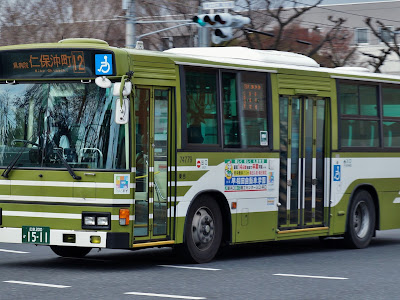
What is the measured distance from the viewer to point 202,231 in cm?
1339

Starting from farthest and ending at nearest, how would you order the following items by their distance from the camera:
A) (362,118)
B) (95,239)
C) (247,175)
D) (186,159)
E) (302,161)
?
(362,118) → (302,161) → (247,175) → (186,159) → (95,239)

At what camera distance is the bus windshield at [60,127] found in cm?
1207

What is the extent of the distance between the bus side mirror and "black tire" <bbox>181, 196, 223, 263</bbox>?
6.32 feet

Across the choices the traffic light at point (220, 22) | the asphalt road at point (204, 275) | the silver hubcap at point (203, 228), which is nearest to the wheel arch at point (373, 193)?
the asphalt road at point (204, 275)

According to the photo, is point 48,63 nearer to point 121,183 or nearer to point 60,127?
point 60,127

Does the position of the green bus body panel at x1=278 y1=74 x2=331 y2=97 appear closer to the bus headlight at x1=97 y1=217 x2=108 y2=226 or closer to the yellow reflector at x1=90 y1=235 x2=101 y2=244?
the bus headlight at x1=97 y1=217 x2=108 y2=226

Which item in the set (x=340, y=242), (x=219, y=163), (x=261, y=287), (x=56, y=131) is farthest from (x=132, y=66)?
(x=340, y=242)

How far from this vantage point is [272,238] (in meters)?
14.8

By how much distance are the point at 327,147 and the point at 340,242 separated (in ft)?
6.46

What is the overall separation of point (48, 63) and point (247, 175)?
3.53 m

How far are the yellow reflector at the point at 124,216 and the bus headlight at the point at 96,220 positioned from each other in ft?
0.47

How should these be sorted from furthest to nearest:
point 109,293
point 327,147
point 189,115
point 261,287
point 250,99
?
point 327,147 → point 250,99 → point 189,115 → point 261,287 → point 109,293

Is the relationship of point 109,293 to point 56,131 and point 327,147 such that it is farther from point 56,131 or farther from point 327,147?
point 327,147

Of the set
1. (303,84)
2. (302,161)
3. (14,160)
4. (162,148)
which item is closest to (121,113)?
(162,148)
